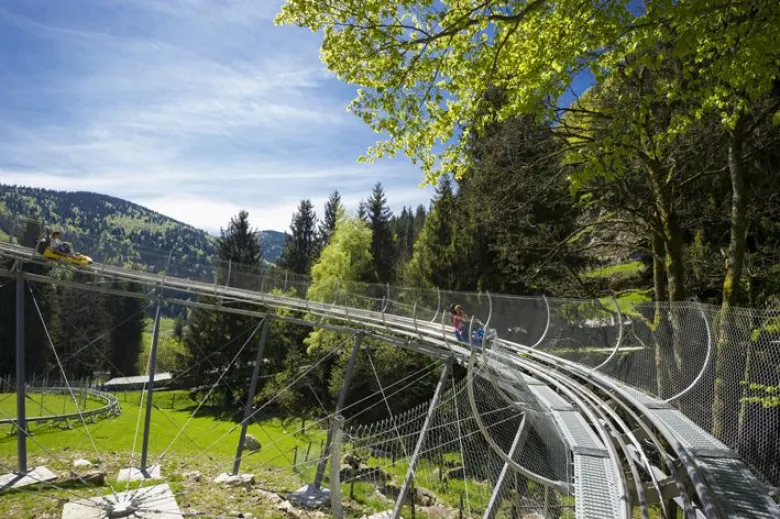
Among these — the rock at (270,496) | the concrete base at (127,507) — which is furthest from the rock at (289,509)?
the concrete base at (127,507)

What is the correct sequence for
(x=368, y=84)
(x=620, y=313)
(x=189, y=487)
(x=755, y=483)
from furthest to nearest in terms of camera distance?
1. (x=189, y=487)
2. (x=620, y=313)
3. (x=368, y=84)
4. (x=755, y=483)

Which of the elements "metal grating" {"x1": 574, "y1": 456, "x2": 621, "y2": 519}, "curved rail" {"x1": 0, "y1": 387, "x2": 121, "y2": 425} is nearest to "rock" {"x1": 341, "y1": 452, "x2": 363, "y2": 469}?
"curved rail" {"x1": 0, "y1": 387, "x2": 121, "y2": 425}

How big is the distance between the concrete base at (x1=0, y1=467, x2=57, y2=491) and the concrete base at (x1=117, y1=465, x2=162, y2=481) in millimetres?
1564

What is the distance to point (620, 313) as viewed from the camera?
291 inches

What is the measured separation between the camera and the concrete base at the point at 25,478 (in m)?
11.0

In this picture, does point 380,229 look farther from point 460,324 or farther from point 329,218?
point 460,324

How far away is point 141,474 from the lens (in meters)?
12.6

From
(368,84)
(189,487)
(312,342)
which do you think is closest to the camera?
(368,84)

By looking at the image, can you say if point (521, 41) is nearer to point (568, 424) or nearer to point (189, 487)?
point (568, 424)

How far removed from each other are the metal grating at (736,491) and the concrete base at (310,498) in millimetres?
9440

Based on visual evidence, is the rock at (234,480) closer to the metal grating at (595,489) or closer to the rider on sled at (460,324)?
the rider on sled at (460,324)

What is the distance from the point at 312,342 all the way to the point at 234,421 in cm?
688

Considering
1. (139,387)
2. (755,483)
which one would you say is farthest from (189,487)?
(139,387)

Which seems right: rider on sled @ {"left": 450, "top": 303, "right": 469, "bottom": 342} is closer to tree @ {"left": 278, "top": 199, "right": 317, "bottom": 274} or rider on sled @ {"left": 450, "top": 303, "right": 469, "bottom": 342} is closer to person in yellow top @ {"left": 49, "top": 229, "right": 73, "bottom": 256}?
person in yellow top @ {"left": 49, "top": 229, "right": 73, "bottom": 256}
